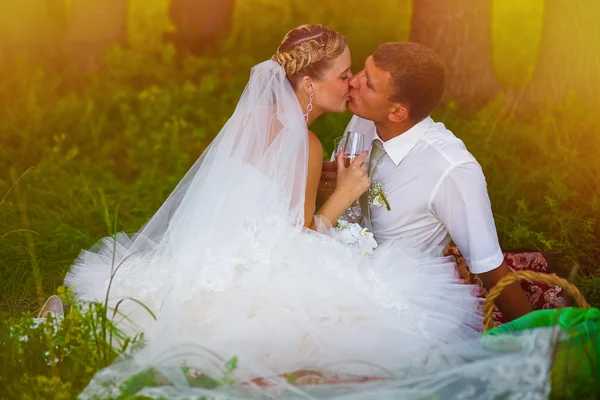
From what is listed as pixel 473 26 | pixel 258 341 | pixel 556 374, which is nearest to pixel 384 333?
pixel 258 341

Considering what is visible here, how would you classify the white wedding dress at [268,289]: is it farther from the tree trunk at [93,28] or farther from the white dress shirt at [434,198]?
the tree trunk at [93,28]

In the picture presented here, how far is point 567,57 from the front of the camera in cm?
668

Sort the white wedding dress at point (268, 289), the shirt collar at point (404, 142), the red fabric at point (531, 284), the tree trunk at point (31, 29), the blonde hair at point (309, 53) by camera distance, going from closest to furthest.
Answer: the white wedding dress at point (268, 289)
the blonde hair at point (309, 53)
the shirt collar at point (404, 142)
the red fabric at point (531, 284)
the tree trunk at point (31, 29)

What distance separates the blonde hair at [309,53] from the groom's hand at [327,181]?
495 mm

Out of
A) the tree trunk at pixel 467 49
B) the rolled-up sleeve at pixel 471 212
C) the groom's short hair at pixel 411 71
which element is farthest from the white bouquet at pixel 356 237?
the tree trunk at pixel 467 49

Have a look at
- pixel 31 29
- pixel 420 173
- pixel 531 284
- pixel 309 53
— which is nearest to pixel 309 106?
pixel 309 53

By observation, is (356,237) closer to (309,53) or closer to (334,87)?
(334,87)

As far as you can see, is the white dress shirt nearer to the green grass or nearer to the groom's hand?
the groom's hand

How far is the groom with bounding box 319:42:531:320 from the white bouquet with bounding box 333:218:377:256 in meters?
0.28

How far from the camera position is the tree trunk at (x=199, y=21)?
759 cm

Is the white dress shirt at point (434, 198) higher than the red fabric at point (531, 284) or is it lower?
higher

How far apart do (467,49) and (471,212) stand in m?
3.25

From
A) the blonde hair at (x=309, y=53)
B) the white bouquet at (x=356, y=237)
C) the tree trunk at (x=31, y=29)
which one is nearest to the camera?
the white bouquet at (x=356, y=237)

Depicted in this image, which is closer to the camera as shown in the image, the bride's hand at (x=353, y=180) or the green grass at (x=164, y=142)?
the bride's hand at (x=353, y=180)
